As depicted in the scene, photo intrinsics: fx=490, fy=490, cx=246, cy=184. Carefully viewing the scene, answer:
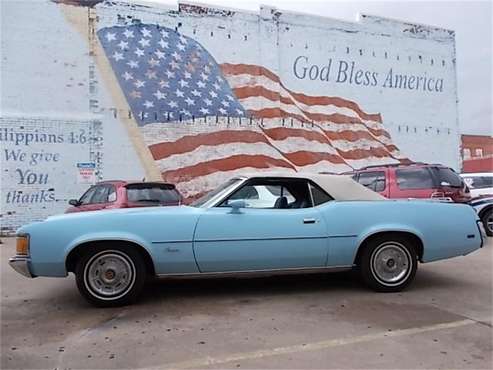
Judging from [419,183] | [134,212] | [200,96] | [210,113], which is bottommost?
[134,212]

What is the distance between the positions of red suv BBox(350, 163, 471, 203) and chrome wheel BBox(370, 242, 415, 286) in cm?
409

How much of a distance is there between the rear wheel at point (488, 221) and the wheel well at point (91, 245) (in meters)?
8.86

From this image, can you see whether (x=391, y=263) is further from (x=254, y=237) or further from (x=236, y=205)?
(x=236, y=205)

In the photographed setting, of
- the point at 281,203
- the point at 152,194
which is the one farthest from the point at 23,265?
the point at 152,194

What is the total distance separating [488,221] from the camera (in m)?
11.4

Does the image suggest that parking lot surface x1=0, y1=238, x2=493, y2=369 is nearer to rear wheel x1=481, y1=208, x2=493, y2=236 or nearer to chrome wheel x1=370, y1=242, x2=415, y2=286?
chrome wheel x1=370, y1=242, x2=415, y2=286

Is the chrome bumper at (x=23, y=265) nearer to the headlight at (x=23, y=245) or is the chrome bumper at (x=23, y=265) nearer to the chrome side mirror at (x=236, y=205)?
the headlight at (x=23, y=245)

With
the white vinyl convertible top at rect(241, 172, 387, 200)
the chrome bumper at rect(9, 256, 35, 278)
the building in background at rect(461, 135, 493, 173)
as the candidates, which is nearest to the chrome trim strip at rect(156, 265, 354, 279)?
the white vinyl convertible top at rect(241, 172, 387, 200)

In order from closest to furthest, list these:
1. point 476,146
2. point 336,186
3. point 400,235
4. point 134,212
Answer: point 134,212, point 400,235, point 336,186, point 476,146

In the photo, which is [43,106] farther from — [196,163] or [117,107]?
[196,163]

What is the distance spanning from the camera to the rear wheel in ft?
37.2

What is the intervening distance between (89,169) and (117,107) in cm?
200

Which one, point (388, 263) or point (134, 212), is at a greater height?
point (134, 212)

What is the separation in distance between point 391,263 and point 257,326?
83.9 inches
